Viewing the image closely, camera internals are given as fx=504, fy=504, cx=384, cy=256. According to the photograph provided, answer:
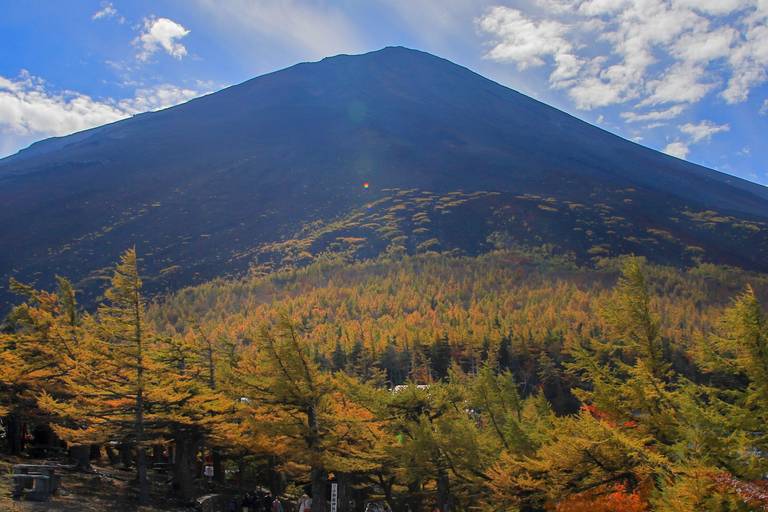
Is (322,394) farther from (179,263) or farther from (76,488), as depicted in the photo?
(179,263)

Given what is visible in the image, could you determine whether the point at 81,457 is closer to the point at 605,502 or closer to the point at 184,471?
the point at 184,471

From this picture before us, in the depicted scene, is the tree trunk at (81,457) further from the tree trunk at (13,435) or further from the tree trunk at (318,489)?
the tree trunk at (318,489)

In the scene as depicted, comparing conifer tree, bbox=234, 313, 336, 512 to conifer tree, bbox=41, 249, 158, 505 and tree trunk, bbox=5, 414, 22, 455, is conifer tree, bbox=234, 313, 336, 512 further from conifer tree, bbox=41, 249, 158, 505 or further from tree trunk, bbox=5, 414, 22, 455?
tree trunk, bbox=5, 414, 22, 455

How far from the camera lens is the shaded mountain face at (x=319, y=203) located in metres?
124

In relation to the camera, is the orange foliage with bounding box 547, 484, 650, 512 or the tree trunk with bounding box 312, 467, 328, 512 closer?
the orange foliage with bounding box 547, 484, 650, 512

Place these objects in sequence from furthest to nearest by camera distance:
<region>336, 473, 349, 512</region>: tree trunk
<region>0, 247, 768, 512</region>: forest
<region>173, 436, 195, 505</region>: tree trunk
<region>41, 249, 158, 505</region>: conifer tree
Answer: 1. <region>173, 436, 195, 505</region>: tree trunk
2. <region>336, 473, 349, 512</region>: tree trunk
3. <region>41, 249, 158, 505</region>: conifer tree
4. <region>0, 247, 768, 512</region>: forest

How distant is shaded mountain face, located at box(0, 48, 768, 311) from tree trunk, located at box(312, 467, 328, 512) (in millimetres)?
97330

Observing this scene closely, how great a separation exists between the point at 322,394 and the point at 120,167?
562 ft

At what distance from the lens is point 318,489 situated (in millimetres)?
17734

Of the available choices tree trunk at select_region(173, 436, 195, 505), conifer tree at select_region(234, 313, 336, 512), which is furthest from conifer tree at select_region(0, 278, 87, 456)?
conifer tree at select_region(234, 313, 336, 512)

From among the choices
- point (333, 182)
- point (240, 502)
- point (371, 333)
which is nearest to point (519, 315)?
point (371, 333)

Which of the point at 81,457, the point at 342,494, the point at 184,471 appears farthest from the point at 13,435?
the point at 342,494

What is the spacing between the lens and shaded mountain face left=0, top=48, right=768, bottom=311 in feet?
407

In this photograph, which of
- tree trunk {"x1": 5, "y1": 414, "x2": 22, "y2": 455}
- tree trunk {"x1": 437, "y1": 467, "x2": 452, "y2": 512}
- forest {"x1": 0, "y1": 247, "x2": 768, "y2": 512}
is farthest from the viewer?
tree trunk {"x1": 5, "y1": 414, "x2": 22, "y2": 455}
